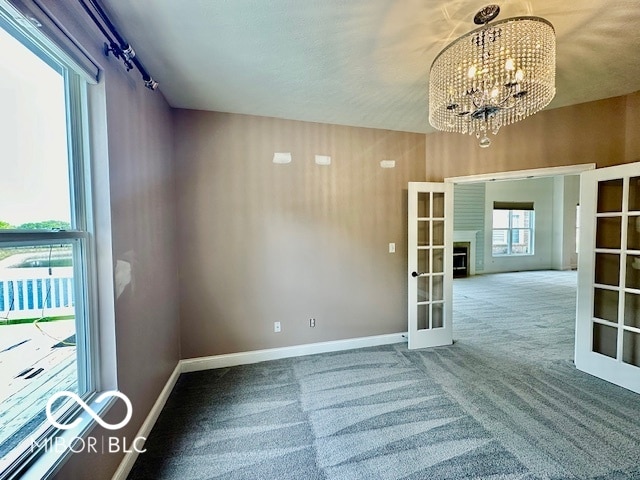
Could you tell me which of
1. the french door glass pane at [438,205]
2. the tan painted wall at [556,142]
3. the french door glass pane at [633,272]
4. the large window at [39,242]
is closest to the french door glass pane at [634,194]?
the tan painted wall at [556,142]

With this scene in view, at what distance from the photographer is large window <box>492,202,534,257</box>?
29.0 feet

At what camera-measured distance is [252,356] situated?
2963 mm

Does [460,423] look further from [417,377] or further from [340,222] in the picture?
[340,222]

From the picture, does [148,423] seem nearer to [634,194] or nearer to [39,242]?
[39,242]

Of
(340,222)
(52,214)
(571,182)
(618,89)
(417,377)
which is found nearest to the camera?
(52,214)

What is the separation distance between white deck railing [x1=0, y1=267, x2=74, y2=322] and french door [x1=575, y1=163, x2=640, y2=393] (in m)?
4.13

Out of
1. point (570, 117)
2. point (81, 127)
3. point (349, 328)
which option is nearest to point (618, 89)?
point (570, 117)

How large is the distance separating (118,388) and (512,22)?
297 centimetres

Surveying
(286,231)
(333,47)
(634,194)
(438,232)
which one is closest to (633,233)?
(634,194)

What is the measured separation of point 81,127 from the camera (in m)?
1.47

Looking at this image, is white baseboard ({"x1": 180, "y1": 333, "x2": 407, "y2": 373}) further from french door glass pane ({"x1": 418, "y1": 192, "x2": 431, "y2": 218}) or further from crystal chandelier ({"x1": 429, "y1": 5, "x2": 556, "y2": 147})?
crystal chandelier ({"x1": 429, "y1": 5, "x2": 556, "y2": 147})
